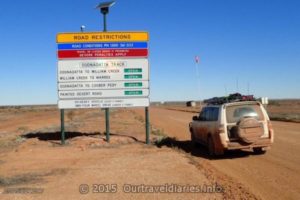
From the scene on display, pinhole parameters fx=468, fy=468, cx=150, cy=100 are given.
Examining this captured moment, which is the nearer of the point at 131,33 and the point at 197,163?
the point at 197,163

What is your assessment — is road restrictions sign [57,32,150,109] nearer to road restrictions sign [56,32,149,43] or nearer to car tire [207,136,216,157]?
road restrictions sign [56,32,149,43]

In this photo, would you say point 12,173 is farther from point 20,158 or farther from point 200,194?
point 200,194

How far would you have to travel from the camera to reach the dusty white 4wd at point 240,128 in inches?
Answer: 559

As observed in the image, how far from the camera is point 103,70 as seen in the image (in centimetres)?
1966

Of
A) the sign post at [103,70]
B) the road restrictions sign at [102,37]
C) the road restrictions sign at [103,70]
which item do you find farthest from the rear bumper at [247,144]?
the road restrictions sign at [102,37]

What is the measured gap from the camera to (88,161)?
14234 mm

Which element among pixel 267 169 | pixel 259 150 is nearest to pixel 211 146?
pixel 259 150

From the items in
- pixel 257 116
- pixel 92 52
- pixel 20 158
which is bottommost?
pixel 20 158

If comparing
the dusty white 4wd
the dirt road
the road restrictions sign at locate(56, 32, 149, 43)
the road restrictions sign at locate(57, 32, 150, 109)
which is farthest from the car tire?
the road restrictions sign at locate(56, 32, 149, 43)

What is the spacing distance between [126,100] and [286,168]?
29.9ft

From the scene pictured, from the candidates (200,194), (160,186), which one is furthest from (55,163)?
(200,194)

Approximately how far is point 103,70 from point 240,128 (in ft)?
24.8

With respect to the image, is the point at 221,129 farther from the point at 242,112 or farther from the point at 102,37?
the point at 102,37

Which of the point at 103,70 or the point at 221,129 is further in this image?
the point at 103,70
